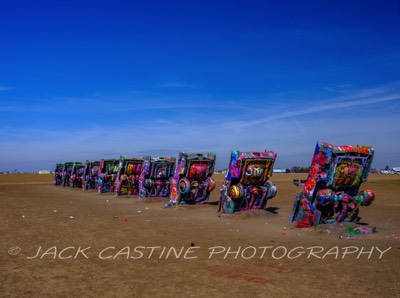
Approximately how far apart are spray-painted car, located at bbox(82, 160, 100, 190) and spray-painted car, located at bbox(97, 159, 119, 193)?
2.14m

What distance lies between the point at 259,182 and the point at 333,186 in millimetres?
3963

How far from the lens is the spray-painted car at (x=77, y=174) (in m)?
33.7

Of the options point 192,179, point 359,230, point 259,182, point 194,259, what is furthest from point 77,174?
point 194,259

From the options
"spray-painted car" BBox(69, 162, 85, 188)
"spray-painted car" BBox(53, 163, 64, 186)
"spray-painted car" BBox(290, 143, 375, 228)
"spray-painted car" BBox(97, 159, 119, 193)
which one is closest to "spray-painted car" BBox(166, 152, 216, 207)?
"spray-painted car" BBox(290, 143, 375, 228)

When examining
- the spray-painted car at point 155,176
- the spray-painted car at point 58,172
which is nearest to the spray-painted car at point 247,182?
the spray-painted car at point 155,176

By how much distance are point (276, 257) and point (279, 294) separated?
2.39 m

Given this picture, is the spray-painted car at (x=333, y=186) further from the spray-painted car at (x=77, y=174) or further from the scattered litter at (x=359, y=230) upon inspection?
the spray-painted car at (x=77, y=174)

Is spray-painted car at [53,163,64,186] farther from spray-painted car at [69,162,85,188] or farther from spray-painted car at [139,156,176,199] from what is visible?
spray-painted car at [139,156,176,199]

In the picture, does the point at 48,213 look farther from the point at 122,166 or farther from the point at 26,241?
the point at 122,166

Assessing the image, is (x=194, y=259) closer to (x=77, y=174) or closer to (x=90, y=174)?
(x=90, y=174)

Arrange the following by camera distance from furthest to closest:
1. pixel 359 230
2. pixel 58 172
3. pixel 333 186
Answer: pixel 58 172, pixel 333 186, pixel 359 230

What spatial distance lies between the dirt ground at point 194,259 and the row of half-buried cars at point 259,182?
754mm

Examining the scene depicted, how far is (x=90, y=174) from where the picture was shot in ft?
100.0

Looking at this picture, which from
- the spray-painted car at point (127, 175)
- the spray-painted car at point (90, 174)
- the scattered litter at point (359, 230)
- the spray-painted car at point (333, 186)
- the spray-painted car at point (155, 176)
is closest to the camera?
the scattered litter at point (359, 230)
